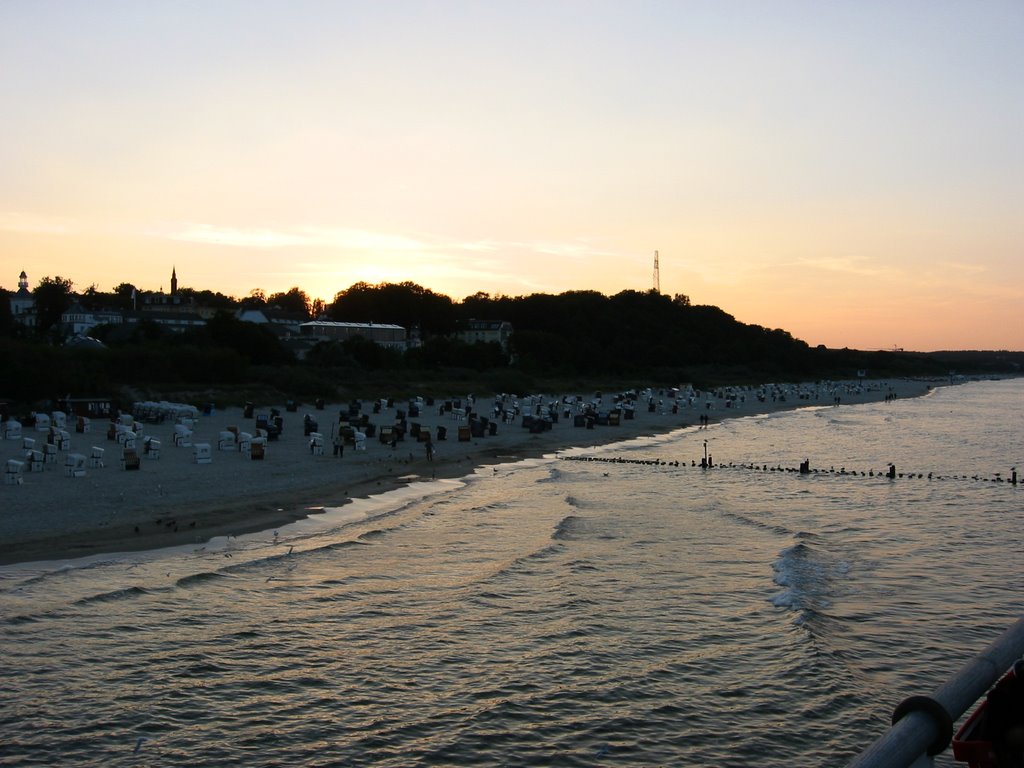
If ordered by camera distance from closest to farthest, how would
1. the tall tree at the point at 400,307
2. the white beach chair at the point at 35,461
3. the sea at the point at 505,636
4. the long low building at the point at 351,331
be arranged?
1. the sea at the point at 505,636
2. the white beach chair at the point at 35,461
3. the long low building at the point at 351,331
4. the tall tree at the point at 400,307

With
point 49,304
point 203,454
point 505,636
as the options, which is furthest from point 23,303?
point 505,636

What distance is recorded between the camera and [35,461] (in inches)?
1164

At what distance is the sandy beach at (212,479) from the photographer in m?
21.6

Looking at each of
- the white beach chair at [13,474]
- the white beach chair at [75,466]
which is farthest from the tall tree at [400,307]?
the white beach chair at [13,474]

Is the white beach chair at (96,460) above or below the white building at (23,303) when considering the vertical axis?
below

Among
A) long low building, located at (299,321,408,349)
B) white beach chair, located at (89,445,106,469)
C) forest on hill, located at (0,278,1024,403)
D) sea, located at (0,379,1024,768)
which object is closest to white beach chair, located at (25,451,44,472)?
white beach chair, located at (89,445,106,469)

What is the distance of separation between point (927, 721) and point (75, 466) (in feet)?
98.0

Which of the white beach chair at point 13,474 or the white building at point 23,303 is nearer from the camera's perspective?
the white beach chair at point 13,474

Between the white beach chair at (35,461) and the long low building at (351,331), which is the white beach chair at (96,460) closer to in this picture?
the white beach chair at (35,461)

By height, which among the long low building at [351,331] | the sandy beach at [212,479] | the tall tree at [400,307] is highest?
the tall tree at [400,307]

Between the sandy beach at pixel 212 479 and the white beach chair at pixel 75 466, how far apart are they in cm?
18

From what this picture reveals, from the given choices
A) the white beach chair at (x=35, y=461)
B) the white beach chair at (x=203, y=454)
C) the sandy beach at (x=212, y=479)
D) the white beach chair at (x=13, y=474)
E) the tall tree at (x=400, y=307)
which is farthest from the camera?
the tall tree at (x=400, y=307)

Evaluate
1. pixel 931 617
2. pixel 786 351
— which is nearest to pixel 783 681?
pixel 931 617

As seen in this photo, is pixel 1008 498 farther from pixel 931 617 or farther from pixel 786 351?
pixel 786 351
